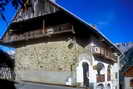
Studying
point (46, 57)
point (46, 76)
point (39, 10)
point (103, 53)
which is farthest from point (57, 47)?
point (103, 53)

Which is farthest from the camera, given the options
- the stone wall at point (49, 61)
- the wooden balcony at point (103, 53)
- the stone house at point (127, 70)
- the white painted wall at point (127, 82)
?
the stone house at point (127, 70)

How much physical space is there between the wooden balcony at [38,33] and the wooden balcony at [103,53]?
362cm

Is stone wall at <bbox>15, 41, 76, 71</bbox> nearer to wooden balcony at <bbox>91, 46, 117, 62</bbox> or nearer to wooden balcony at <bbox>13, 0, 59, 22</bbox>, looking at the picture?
wooden balcony at <bbox>91, 46, 117, 62</bbox>

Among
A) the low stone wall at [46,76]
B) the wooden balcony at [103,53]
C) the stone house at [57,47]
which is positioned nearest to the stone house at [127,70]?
the wooden balcony at [103,53]

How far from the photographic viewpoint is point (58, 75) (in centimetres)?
1836

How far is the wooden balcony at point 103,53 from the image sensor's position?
742 inches

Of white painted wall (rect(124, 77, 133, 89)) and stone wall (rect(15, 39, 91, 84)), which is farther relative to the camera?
white painted wall (rect(124, 77, 133, 89))

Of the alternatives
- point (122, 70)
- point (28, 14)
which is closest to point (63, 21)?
point (28, 14)

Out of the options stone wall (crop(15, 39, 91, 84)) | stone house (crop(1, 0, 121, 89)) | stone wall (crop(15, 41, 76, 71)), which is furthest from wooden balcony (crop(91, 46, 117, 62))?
stone wall (crop(15, 41, 76, 71))

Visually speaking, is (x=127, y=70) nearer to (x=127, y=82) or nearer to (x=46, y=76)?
(x=127, y=82)

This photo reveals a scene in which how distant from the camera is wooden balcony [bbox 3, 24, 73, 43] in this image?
17.8 m

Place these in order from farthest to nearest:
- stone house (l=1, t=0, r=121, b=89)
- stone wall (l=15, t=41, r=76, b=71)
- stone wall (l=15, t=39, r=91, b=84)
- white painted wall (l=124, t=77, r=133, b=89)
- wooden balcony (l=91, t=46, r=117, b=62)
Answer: white painted wall (l=124, t=77, r=133, b=89), wooden balcony (l=91, t=46, r=117, b=62), stone wall (l=15, t=41, r=76, b=71), stone wall (l=15, t=39, r=91, b=84), stone house (l=1, t=0, r=121, b=89)

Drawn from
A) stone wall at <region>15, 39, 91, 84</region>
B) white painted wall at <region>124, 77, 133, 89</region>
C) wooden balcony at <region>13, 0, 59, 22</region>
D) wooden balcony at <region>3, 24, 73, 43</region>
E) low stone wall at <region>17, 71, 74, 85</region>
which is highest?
wooden balcony at <region>13, 0, 59, 22</region>

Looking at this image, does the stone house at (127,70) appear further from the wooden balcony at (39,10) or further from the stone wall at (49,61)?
the wooden balcony at (39,10)
